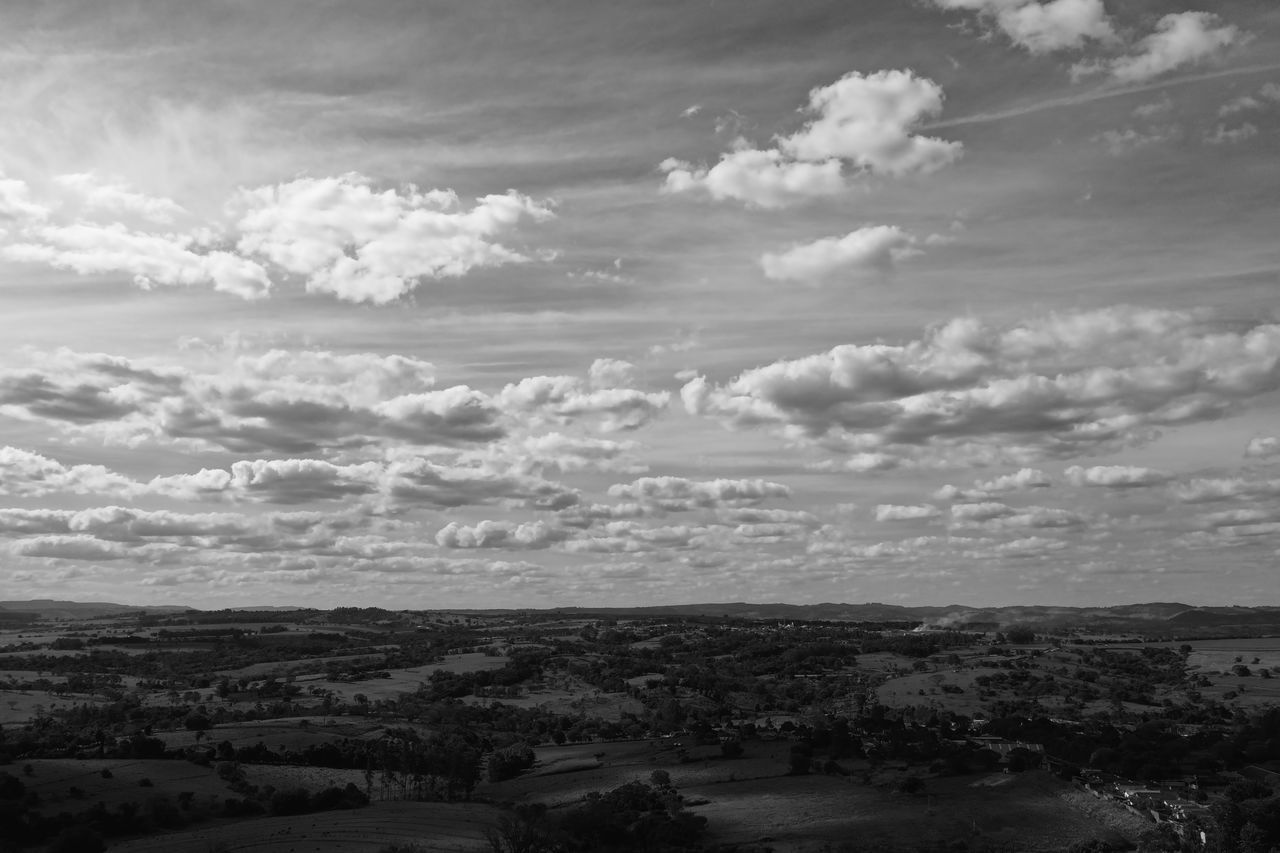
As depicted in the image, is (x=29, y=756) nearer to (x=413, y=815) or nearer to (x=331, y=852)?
(x=413, y=815)

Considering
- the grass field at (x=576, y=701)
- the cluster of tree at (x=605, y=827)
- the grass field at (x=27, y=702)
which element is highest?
the grass field at (x=27, y=702)

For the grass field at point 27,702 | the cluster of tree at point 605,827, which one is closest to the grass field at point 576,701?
the grass field at point 27,702

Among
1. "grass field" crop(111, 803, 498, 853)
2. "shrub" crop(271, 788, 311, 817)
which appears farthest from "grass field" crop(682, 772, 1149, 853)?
"shrub" crop(271, 788, 311, 817)

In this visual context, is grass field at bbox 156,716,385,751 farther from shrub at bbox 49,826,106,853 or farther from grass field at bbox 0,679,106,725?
shrub at bbox 49,826,106,853

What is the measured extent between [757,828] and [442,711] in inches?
3370

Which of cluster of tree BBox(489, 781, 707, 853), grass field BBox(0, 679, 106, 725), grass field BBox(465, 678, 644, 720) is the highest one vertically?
grass field BBox(0, 679, 106, 725)

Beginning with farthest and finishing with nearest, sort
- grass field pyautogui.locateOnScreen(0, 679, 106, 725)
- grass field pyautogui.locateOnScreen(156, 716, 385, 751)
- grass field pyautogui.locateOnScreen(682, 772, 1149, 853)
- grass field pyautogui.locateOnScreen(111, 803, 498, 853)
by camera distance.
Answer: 1. grass field pyautogui.locateOnScreen(0, 679, 106, 725)
2. grass field pyautogui.locateOnScreen(156, 716, 385, 751)
3. grass field pyautogui.locateOnScreen(682, 772, 1149, 853)
4. grass field pyautogui.locateOnScreen(111, 803, 498, 853)

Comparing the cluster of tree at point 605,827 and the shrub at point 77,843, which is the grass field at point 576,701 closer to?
the cluster of tree at point 605,827

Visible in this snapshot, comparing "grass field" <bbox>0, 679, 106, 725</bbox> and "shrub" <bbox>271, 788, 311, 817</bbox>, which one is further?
"grass field" <bbox>0, 679, 106, 725</bbox>

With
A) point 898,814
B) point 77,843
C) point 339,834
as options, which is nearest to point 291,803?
point 339,834

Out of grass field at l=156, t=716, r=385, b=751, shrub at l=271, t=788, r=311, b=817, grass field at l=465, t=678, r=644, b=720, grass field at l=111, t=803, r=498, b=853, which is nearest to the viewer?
grass field at l=111, t=803, r=498, b=853

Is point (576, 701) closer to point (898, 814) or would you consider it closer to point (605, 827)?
point (898, 814)

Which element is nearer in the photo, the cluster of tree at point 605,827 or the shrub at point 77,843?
the shrub at point 77,843

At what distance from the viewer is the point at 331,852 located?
250 ft
